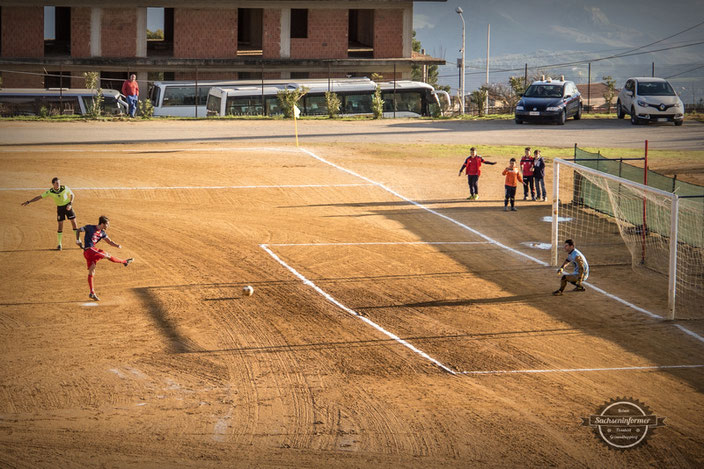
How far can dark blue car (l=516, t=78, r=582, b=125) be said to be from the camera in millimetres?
43875

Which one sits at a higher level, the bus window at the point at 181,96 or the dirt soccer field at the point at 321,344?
the bus window at the point at 181,96

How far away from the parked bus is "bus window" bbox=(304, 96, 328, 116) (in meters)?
10.2

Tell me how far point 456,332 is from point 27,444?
8.12 metres

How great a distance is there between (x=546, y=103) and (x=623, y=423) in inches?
1340

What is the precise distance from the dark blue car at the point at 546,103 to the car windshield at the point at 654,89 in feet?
12.0

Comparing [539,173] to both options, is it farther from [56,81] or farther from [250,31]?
[250,31]

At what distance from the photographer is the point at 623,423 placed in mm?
12008

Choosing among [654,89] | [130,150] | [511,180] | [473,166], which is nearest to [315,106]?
[130,150]

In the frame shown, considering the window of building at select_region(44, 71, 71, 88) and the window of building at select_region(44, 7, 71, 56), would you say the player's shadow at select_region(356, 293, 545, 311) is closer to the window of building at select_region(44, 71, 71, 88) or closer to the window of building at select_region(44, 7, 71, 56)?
the window of building at select_region(44, 71, 71, 88)

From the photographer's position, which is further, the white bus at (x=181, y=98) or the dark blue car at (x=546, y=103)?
the white bus at (x=181, y=98)

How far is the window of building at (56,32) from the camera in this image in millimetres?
61375

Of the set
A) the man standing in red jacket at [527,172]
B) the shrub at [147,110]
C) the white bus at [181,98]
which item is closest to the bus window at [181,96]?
the white bus at [181,98]

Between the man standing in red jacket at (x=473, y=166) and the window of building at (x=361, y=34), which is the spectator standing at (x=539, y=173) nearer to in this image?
the man standing in red jacket at (x=473, y=166)

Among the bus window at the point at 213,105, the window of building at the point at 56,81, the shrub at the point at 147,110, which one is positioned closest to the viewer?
the shrub at the point at 147,110
